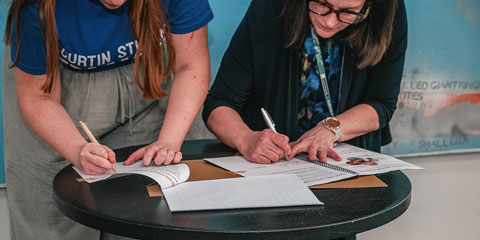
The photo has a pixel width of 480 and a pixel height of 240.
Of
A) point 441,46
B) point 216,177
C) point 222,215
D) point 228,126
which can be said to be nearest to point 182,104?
point 228,126

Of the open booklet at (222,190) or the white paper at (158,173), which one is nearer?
the open booklet at (222,190)

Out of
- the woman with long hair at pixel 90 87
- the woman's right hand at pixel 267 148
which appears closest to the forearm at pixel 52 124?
the woman with long hair at pixel 90 87

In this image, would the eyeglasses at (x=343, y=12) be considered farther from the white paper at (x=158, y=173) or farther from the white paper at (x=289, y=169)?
the white paper at (x=158, y=173)

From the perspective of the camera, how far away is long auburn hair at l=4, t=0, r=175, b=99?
47.9 inches

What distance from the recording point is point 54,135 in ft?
4.15

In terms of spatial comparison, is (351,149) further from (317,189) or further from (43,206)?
(43,206)

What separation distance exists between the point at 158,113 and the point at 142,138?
0.30ft

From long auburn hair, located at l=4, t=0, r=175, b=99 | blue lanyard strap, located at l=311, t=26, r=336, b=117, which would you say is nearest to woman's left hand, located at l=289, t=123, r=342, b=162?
blue lanyard strap, located at l=311, t=26, r=336, b=117

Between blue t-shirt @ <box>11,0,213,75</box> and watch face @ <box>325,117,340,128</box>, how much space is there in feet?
1.45

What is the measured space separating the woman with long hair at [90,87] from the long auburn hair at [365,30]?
30 cm

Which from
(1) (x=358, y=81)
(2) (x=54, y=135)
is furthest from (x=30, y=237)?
(1) (x=358, y=81)

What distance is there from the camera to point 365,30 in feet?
5.21

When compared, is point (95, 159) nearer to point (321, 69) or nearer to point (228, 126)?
point (228, 126)

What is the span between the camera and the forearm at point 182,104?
53.3 inches
